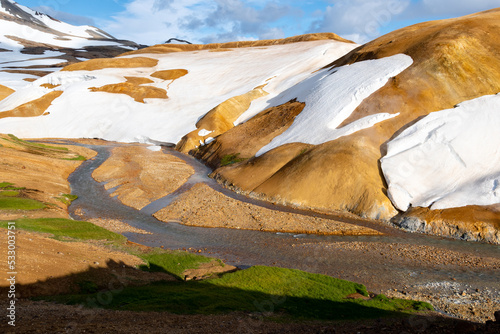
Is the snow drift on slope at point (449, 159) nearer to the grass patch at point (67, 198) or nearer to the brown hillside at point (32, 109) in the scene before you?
the grass patch at point (67, 198)

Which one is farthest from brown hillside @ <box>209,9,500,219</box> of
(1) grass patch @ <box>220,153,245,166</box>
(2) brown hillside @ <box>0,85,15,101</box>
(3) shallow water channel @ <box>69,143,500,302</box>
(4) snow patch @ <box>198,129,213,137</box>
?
(2) brown hillside @ <box>0,85,15,101</box>

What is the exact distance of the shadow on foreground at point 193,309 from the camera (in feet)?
41.9

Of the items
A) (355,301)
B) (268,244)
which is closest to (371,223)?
(268,244)

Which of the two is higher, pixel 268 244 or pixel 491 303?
pixel 268 244

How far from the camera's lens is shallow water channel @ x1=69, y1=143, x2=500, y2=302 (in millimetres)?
22891

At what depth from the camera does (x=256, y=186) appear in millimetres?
41781

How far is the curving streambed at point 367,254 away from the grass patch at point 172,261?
2225 millimetres

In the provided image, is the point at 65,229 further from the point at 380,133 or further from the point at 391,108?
the point at 391,108

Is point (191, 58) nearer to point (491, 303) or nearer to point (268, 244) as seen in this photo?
point (268, 244)

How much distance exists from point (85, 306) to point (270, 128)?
41390 mm

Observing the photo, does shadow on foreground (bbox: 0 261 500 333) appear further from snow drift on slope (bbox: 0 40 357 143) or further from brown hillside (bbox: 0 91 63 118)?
brown hillside (bbox: 0 91 63 118)

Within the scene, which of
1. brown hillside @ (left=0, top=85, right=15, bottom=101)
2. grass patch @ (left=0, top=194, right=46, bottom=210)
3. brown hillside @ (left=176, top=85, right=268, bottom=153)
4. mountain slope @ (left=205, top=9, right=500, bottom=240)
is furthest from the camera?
brown hillside @ (left=0, top=85, right=15, bottom=101)

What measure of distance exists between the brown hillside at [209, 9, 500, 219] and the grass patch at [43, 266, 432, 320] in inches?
625

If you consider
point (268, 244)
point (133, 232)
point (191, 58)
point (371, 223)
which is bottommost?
point (371, 223)
